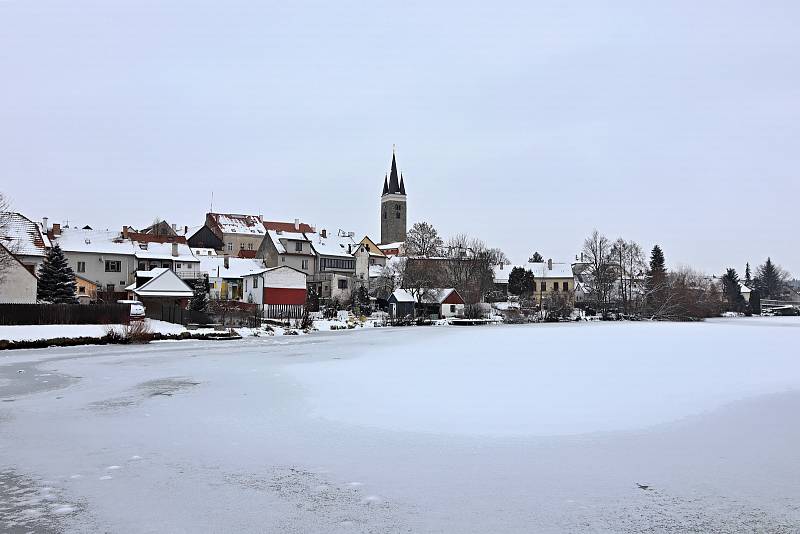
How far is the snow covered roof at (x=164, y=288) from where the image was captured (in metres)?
46.2

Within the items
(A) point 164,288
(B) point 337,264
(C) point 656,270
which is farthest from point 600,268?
(A) point 164,288

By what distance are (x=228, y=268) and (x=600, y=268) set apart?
4733 cm

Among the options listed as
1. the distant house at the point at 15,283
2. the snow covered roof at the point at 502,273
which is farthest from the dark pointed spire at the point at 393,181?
the distant house at the point at 15,283

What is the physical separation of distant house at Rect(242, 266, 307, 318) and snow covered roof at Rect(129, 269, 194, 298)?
9.21 metres

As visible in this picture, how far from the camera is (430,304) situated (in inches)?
2719

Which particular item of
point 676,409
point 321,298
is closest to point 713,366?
point 676,409

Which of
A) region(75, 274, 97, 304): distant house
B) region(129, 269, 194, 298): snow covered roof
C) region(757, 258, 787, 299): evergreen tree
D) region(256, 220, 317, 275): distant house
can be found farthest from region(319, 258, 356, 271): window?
region(757, 258, 787, 299): evergreen tree

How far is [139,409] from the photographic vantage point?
41.3 feet

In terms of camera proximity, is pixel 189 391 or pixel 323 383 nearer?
pixel 189 391

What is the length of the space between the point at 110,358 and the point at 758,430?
72.1 ft

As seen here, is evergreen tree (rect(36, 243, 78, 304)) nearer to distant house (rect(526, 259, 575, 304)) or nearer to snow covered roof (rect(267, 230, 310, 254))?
snow covered roof (rect(267, 230, 310, 254))

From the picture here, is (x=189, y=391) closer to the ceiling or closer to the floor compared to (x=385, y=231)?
closer to the floor

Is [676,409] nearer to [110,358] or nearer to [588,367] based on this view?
[588,367]

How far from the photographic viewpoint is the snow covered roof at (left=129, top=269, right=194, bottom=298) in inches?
1817
